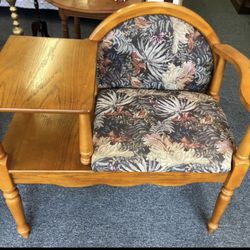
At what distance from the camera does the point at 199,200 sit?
4.25ft

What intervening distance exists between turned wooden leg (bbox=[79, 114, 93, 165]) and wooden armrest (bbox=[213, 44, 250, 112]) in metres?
0.47

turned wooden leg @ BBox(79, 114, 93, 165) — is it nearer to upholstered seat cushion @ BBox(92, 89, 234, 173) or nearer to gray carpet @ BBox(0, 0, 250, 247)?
upholstered seat cushion @ BBox(92, 89, 234, 173)

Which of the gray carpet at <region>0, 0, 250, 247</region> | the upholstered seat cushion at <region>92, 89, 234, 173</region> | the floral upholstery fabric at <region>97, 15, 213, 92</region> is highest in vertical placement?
the floral upholstery fabric at <region>97, 15, 213, 92</region>

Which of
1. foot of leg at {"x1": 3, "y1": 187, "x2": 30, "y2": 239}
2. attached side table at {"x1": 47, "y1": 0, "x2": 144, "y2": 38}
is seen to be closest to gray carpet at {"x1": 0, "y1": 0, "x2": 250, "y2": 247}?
foot of leg at {"x1": 3, "y1": 187, "x2": 30, "y2": 239}

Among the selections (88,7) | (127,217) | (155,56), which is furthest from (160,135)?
(88,7)

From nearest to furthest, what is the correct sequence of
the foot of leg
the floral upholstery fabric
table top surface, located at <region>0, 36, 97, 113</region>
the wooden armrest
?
table top surface, located at <region>0, 36, 97, 113</region> < the wooden armrest < the foot of leg < the floral upholstery fabric

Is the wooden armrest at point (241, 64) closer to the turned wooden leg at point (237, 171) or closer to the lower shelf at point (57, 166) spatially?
the turned wooden leg at point (237, 171)

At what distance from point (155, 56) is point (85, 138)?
0.48m

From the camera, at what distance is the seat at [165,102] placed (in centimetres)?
91

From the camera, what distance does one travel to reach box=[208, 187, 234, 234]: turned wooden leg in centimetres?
101

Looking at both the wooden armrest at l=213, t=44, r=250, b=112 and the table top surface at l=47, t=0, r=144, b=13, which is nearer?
the wooden armrest at l=213, t=44, r=250, b=112

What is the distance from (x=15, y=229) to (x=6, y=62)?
0.69 metres

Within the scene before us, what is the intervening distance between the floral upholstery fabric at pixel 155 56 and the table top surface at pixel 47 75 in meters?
0.12

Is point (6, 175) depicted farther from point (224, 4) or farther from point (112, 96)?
point (224, 4)
